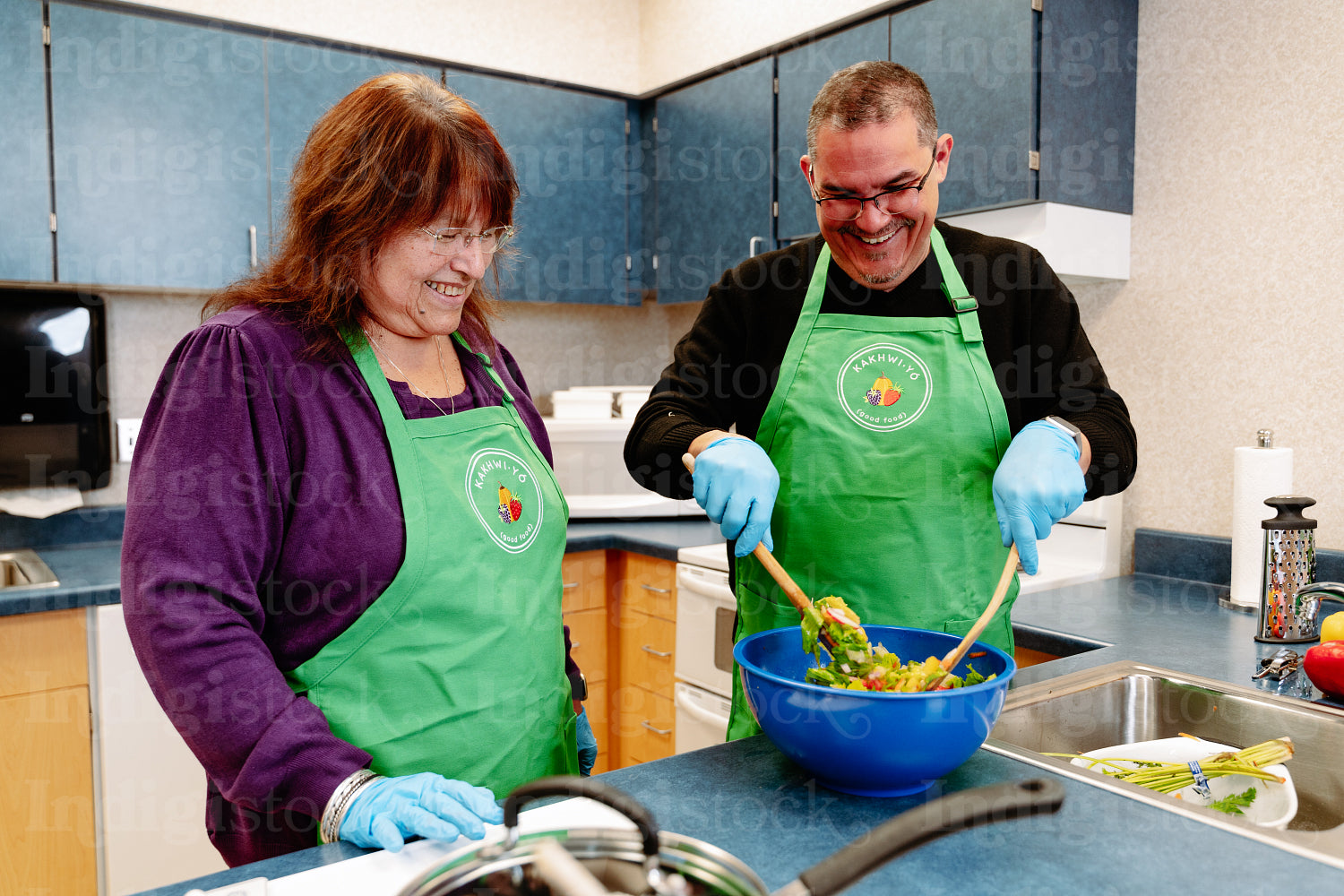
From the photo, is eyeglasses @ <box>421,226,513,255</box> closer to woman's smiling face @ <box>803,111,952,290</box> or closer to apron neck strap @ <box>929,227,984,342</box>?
woman's smiling face @ <box>803,111,952,290</box>

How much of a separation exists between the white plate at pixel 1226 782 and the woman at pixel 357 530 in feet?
2.31

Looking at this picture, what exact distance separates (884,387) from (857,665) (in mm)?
496

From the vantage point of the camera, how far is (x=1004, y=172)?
82.2 inches

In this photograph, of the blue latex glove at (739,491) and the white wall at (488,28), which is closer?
the blue latex glove at (739,491)

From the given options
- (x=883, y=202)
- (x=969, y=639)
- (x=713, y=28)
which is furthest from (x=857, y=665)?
(x=713, y=28)

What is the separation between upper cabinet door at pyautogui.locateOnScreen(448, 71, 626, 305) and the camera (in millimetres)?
3000

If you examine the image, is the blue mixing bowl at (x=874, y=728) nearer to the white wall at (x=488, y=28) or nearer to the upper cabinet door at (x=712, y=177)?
the upper cabinet door at (x=712, y=177)

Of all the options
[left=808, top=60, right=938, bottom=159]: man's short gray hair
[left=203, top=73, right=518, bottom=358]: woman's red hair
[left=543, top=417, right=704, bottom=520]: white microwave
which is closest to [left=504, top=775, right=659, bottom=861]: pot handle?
[left=203, top=73, right=518, bottom=358]: woman's red hair

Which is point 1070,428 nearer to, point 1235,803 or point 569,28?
point 1235,803

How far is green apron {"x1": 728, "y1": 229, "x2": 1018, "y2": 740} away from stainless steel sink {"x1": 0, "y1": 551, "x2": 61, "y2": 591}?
1817mm

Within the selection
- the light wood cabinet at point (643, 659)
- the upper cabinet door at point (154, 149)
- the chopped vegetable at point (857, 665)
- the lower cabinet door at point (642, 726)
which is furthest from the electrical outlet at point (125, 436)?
the chopped vegetable at point (857, 665)

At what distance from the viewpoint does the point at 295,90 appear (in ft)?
8.58

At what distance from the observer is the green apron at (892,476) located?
52.6 inches

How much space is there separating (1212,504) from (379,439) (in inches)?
73.6
